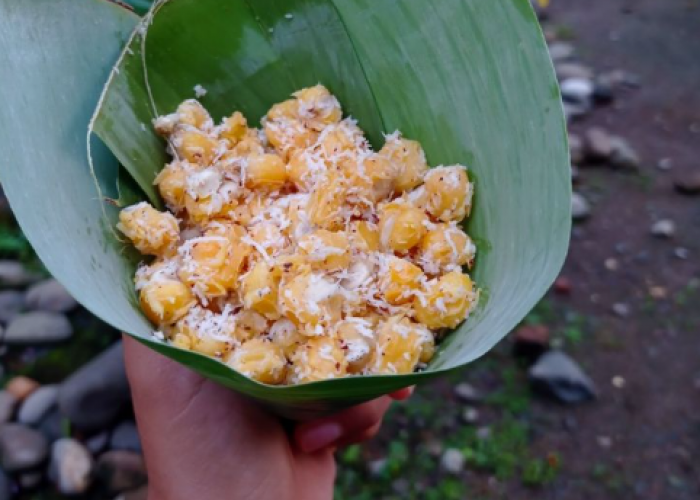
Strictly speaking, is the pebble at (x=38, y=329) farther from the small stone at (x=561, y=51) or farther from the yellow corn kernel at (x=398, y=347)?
the small stone at (x=561, y=51)

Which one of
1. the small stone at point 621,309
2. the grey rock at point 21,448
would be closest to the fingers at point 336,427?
the grey rock at point 21,448

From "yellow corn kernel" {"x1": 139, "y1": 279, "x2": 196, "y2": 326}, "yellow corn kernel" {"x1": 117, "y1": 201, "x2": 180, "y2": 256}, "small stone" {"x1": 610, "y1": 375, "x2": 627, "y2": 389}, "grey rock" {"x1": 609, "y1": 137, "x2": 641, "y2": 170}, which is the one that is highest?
"yellow corn kernel" {"x1": 117, "y1": 201, "x2": 180, "y2": 256}

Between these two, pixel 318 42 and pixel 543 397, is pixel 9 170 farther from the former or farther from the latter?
pixel 543 397

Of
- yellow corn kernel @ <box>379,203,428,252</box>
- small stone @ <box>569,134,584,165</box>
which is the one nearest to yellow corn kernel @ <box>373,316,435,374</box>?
yellow corn kernel @ <box>379,203,428,252</box>

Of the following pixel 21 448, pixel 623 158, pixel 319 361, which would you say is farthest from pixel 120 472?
pixel 623 158

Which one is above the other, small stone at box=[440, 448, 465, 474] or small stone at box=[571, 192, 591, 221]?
small stone at box=[440, 448, 465, 474]

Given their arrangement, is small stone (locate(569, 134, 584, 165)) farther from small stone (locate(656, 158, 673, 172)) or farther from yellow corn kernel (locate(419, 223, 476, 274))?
yellow corn kernel (locate(419, 223, 476, 274))

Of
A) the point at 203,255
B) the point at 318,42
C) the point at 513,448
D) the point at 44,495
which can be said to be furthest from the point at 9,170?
the point at 513,448

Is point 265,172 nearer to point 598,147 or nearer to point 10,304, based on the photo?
point 10,304
